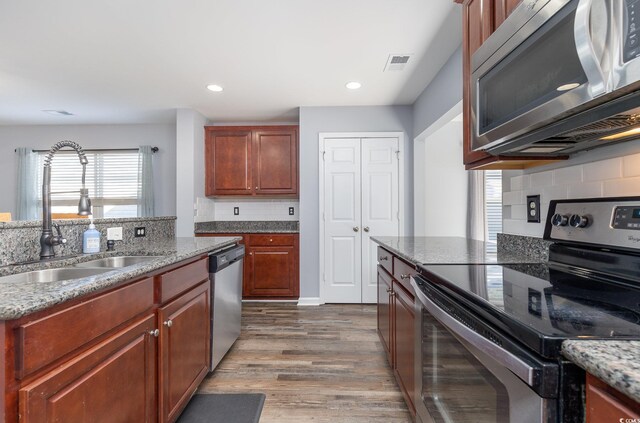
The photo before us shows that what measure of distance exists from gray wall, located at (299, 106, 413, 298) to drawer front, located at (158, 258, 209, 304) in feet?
6.29

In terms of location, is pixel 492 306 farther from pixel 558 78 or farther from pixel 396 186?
pixel 396 186

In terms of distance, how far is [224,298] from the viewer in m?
2.16

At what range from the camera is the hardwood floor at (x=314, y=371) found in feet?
5.60

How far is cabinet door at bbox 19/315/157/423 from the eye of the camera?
0.75 meters

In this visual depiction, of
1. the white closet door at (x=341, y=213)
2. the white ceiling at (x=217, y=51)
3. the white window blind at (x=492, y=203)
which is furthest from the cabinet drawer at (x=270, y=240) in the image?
the white window blind at (x=492, y=203)

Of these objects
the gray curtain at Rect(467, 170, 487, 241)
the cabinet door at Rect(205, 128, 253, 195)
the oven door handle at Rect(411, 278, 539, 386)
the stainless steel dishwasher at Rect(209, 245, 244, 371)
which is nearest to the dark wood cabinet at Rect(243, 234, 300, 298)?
the cabinet door at Rect(205, 128, 253, 195)

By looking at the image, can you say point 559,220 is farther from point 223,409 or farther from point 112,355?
point 223,409

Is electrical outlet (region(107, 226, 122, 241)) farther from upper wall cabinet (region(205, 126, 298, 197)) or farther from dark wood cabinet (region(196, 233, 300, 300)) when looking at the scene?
upper wall cabinet (region(205, 126, 298, 197))

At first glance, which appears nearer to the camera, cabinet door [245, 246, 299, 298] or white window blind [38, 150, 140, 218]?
cabinet door [245, 246, 299, 298]

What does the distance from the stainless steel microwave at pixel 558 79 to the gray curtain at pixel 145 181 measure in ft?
14.9

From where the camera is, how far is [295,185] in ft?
13.2

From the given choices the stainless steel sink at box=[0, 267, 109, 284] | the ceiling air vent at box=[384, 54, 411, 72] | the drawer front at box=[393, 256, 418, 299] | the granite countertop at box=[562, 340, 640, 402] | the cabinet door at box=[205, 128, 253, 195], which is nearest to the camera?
the granite countertop at box=[562, 340, 640, 402]

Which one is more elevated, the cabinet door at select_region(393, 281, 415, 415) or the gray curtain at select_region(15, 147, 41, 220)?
the gray curtain at select_region(15, 147, 41, 220)

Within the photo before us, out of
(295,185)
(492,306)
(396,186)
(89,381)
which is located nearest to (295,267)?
(295,185)
